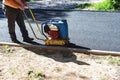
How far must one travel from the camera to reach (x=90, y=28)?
9.18 metres

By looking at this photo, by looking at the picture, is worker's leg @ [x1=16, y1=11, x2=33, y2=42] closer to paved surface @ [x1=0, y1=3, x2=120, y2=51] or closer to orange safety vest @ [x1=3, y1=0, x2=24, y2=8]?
paved surface @ [x1=0, y1=3, x2=120, y2=51]

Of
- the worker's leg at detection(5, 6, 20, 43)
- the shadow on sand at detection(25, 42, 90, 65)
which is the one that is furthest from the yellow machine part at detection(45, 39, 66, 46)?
the worker's leg at detection(5, 6, 20, 43)

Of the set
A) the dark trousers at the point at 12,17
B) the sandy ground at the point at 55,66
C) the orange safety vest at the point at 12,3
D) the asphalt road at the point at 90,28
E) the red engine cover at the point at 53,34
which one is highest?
the orange safety vest at the point at 12,3

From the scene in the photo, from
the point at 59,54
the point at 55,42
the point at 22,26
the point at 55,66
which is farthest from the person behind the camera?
the point at 22,26

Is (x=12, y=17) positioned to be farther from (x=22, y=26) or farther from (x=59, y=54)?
(x=59, y=54)

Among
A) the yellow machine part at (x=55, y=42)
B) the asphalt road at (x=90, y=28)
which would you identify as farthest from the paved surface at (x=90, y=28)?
the yellow machine part at (x=55, y=42)

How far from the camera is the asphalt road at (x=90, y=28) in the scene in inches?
309

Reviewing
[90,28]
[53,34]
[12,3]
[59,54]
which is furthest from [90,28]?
[12,3]

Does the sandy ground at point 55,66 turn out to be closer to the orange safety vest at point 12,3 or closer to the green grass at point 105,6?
the orange safety vest at point 12,3

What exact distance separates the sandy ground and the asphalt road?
2.57 feet

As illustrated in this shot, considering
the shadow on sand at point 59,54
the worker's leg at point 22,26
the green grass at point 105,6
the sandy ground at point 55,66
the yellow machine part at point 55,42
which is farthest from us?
the green grass at point 105,6

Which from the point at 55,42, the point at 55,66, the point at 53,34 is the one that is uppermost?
the point at 53,34

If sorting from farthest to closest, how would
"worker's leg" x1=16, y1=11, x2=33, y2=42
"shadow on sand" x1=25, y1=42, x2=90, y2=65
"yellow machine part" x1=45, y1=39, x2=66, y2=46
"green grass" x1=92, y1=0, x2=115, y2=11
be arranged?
"green grass" x1=92, y1=0, x2=115, y2=11 < "worker's leg" x1=16, y1=11, x2=33, y2=42 < "yellow machine part" x1=45, y1=39, x2=66, y2=46 < "shadow on sand" x1=25, y1=42, x2=90, y2=65

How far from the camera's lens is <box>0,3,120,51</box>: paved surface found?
7.84 metres
